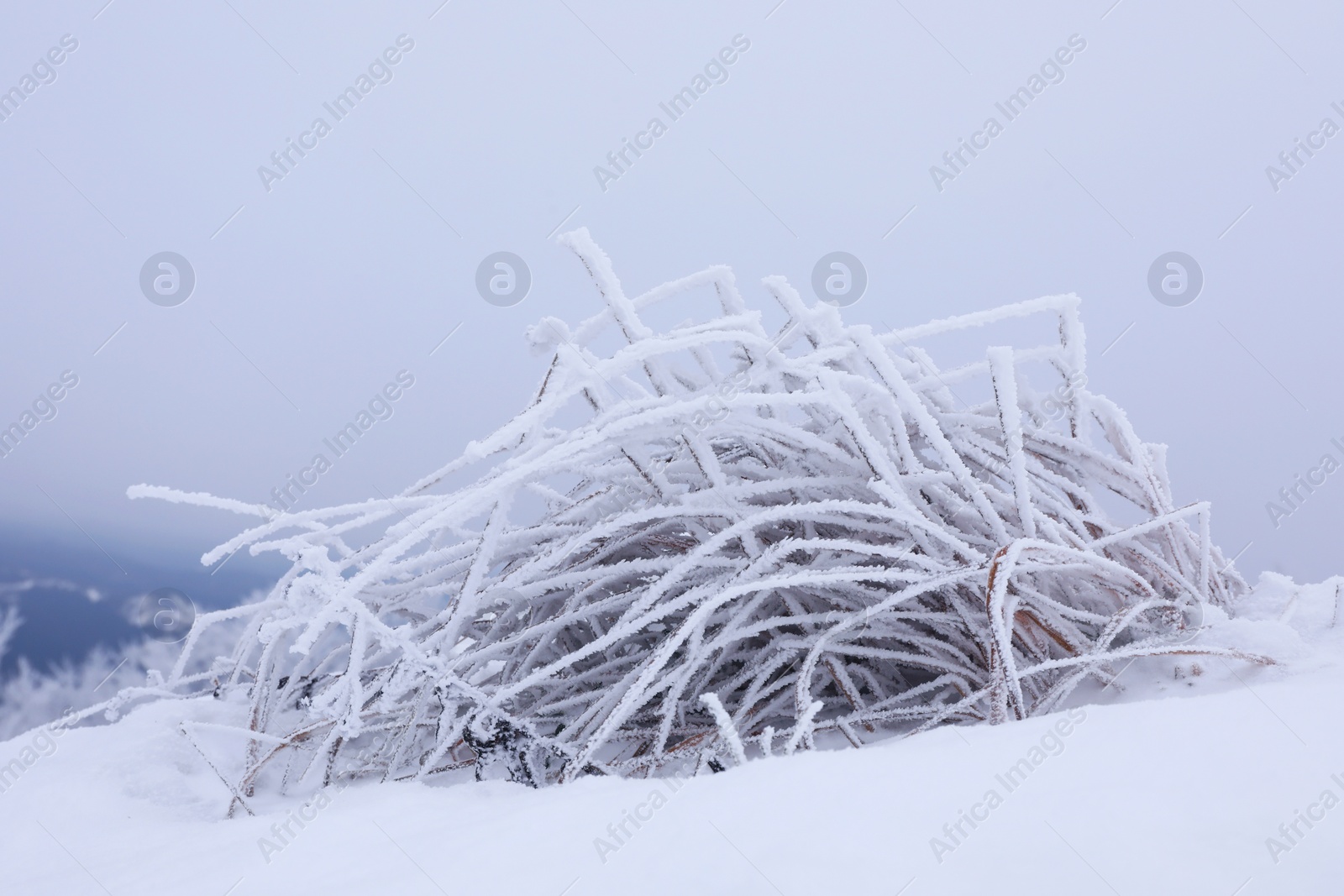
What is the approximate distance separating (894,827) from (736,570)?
49 cm

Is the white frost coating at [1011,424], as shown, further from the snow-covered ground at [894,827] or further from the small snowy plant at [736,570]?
the snow-covered ground at [894,827]

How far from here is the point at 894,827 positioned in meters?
0.34

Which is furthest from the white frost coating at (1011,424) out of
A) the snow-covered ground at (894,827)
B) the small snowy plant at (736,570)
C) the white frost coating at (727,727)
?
the white frost coating at (727,727)

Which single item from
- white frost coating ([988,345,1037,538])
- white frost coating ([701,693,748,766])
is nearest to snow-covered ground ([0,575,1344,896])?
white frost coating ([701,693,748,766])

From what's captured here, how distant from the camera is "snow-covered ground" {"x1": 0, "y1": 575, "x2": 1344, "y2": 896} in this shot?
30 centimetres

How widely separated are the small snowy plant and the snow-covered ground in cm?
14

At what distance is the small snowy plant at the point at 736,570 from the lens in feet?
2.28

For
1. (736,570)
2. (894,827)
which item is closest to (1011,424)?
(736,570)

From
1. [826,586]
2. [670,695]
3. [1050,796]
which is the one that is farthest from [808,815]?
[826,586]

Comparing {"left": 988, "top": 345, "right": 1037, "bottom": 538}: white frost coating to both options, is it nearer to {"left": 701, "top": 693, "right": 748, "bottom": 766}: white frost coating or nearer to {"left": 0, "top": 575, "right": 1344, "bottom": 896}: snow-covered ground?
{"left": 0, "top": 575, "right": 1344, "bottom": 896}: snow-covered ground

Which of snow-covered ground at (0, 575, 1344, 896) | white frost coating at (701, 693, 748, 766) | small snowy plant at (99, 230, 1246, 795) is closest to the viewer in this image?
snow-covered ground at (0, 575, 1344, 896)

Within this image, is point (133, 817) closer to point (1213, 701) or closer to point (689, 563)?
point (689, 563)

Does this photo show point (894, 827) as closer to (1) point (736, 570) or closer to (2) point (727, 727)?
(2) point (727, 727)

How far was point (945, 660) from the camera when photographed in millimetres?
784
